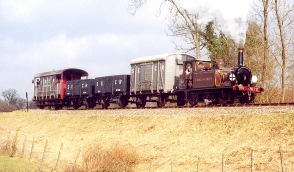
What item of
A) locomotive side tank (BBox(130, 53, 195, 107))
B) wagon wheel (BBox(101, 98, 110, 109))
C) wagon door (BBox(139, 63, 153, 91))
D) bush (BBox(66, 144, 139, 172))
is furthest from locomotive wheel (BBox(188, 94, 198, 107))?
wagon wheel (BBox(101, 98, 110, 109))

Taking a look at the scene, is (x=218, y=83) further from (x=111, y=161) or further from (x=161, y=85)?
(x=111, y=161)

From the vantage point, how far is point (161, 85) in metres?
27.7

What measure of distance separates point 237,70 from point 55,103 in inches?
817

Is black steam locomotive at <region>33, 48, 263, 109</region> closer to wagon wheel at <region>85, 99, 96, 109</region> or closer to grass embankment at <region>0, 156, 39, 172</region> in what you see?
wagon wheel at <region>85, 99, 96, 109</region>

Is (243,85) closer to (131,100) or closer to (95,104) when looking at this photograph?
(131,100)

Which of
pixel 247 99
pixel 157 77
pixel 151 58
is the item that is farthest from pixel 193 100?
pixel 151 58

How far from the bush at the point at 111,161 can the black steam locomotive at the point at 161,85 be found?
7.38 metres

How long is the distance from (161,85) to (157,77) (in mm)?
775

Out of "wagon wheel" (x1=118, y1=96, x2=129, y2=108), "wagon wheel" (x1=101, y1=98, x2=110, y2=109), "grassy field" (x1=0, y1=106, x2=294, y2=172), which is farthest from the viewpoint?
"wagon wheel" (x1=101, y1=98, x2=110, y2=109)

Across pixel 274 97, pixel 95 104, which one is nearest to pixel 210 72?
pixel 274 97

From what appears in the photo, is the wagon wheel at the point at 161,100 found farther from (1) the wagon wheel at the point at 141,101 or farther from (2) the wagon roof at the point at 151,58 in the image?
(2) the wagon roof at the point at 151,58

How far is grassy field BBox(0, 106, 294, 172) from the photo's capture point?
586 inches

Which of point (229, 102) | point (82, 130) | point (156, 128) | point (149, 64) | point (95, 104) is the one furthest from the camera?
point (95, 104)

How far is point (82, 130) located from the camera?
993 inches
